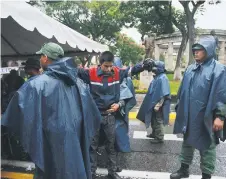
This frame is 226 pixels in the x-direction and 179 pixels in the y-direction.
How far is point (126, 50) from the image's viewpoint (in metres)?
39.3

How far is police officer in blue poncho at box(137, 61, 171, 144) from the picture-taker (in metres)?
5.79

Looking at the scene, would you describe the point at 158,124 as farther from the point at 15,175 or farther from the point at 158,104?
the point at 15,175

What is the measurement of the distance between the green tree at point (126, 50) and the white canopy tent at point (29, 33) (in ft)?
99.5

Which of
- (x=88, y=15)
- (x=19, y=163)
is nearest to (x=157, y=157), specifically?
(x=19, y=163)

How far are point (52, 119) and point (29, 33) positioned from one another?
413 cm

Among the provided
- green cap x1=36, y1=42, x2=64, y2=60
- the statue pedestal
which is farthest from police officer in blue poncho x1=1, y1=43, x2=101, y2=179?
the statue pedestal

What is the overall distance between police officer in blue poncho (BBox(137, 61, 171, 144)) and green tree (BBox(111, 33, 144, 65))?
3112cm

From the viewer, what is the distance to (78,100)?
2920 millimetres

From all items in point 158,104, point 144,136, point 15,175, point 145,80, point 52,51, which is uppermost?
point 52,51

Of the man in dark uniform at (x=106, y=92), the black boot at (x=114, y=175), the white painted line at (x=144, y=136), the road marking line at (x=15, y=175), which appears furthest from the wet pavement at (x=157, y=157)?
the road marking line at (x=15, y=175)

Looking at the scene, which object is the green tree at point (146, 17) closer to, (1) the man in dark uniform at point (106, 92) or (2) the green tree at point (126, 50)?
(2) the green tree at point (126, 50)

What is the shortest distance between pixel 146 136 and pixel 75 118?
3.97 m

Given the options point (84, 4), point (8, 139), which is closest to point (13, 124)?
point (8, 139)

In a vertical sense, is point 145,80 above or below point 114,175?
above
